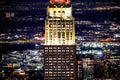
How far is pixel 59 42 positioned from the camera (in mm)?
32812

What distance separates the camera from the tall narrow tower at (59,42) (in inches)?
1284

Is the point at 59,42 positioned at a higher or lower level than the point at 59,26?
lower

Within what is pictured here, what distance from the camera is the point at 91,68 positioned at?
42500 mm

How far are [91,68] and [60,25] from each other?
10.5 m

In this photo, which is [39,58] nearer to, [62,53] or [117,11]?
[117,11]

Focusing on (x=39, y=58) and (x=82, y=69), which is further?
(x=39, y=58)

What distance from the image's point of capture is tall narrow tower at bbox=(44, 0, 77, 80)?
32.6 meters

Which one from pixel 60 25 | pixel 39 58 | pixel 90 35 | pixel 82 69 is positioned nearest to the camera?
pixel 60 25

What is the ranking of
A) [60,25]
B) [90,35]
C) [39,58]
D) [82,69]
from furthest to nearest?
[90,35]
[39,58]
[82,69]
[60,25]

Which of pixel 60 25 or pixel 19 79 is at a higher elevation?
pixel 60 25

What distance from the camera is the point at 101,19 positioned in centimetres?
4972

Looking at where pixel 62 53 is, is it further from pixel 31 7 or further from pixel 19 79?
pixel 31 7

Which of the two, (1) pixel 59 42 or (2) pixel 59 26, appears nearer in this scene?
(2) pixel 59 26

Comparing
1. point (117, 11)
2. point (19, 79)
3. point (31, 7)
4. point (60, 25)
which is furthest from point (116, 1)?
point (60, 25)
